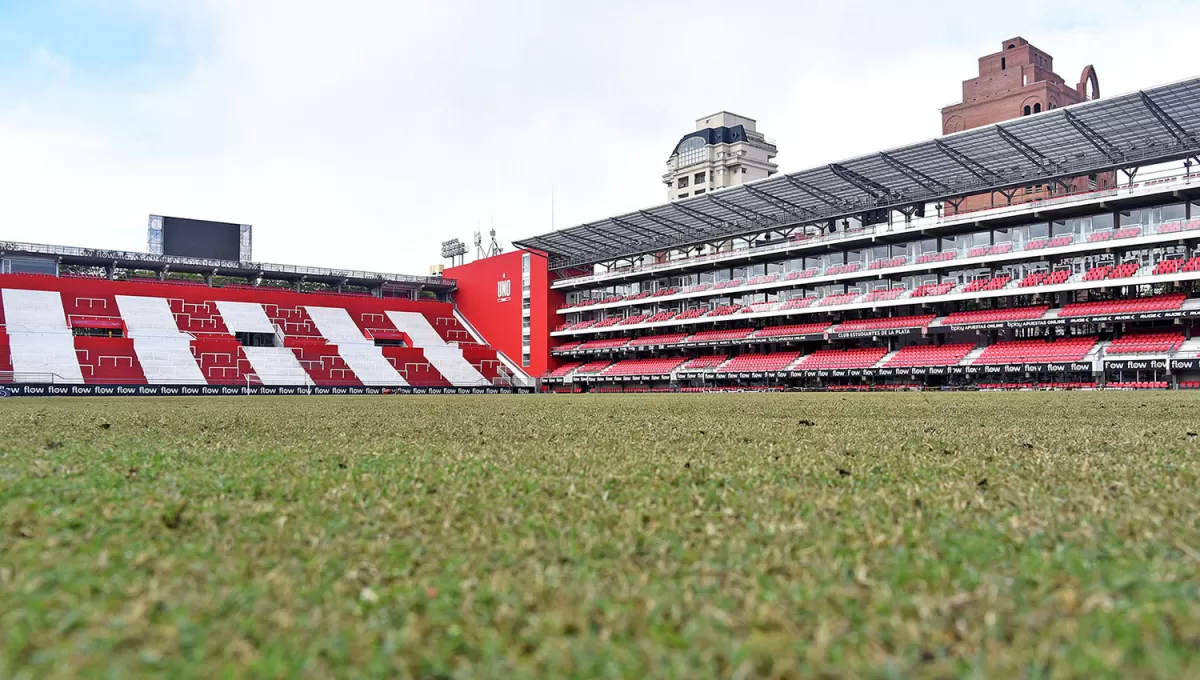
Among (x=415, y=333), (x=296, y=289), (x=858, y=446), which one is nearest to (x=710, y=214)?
(x=415, y=333)

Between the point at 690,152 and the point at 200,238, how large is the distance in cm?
5662

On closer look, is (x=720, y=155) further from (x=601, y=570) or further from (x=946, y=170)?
(x=601, y=570)

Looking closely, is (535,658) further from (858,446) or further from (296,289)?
(296,289)

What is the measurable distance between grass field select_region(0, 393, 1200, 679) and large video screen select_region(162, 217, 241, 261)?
57.3 metres

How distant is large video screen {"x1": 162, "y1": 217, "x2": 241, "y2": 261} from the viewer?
54.7m

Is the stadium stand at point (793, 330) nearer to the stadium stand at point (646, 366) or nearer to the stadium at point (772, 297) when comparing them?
the stadium at point (772, 297)

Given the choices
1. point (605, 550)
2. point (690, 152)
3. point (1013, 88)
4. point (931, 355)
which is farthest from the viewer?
point (690, 152)

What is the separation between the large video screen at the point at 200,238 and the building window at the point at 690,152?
176 ft

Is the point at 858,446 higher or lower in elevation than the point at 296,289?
lower

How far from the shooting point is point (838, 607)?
1.58 m

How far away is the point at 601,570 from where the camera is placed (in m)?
1.89

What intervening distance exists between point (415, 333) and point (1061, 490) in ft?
187

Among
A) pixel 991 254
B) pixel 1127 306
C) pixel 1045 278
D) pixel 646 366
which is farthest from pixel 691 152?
pixel 1127 306

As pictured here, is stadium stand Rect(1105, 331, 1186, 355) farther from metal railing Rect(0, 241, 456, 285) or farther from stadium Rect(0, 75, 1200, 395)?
metal railing Rect(0, 241, 456, 285)
